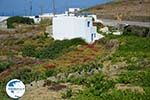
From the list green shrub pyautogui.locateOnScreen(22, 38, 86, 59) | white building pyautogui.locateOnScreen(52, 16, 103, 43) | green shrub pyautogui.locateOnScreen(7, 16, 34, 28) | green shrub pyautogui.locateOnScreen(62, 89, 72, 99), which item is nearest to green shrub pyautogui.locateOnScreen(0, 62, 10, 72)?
green shrub pyautogui.locateOnScreen(22, 38, 86, 59)

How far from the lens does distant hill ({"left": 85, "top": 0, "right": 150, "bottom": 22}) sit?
9312 centimetres

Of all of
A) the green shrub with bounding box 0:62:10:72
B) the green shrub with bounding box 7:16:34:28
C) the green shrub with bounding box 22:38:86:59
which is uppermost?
the green shrub with bounding box 0:62:10:72

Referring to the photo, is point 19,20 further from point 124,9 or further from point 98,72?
point 98,72

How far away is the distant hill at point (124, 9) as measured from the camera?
9312cm

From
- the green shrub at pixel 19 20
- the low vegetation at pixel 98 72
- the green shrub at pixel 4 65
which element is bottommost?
the green shrub at pixel 19 20

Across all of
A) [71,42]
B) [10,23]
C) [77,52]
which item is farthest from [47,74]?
[10,23]

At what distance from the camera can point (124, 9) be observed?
10581 centimetres

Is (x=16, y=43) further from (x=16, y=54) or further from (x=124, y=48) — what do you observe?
(x=124, y=48)

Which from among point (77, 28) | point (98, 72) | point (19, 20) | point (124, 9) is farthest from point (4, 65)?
point (124, 9)

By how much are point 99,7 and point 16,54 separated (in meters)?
72.6

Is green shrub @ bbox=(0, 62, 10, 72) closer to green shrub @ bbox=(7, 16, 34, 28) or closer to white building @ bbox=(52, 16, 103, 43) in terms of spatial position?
white building @ bbox=(52, 16, 103, 43)

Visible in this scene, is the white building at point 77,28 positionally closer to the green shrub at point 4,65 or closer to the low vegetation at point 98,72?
the low vegetation at point 98,72

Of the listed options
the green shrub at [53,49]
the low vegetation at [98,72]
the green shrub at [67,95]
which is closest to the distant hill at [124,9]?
the green shrub at [53,49]

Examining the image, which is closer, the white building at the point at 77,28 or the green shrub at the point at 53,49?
the green shrub at the point at 53,49
